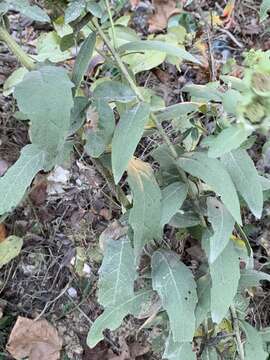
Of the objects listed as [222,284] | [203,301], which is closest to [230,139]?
[222,284]

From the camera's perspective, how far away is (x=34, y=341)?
6.85 feet

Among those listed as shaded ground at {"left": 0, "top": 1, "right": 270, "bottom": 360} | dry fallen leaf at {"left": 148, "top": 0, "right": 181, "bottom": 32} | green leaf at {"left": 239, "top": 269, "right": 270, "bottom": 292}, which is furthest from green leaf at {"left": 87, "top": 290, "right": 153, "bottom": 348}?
dry fallen leaf at {"left": 148, "top": 0, "right": 181, "bottom": 32}

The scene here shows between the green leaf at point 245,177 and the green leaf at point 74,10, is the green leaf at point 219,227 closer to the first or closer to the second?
the green leaf at point 245,177

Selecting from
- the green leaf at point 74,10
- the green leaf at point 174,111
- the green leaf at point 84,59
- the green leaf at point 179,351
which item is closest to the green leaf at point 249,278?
the green leaf at point 179,351

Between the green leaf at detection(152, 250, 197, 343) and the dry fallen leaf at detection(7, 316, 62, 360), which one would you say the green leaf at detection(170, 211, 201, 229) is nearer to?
the green leaf at detection(152, 250, 197, 343)

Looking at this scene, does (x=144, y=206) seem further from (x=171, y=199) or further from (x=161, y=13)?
(x=161, y=13)

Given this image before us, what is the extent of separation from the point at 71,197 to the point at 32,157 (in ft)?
3.58

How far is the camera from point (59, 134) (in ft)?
3.14

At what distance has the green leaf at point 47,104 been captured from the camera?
0.94 meters

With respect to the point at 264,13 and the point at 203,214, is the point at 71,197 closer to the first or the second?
the point at 203,214

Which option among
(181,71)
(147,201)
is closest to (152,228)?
(147,201)

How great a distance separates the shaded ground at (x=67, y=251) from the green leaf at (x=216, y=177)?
0.91 metres

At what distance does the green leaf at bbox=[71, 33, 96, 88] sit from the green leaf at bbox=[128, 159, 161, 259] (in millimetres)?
200

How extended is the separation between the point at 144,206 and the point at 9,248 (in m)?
1.08
